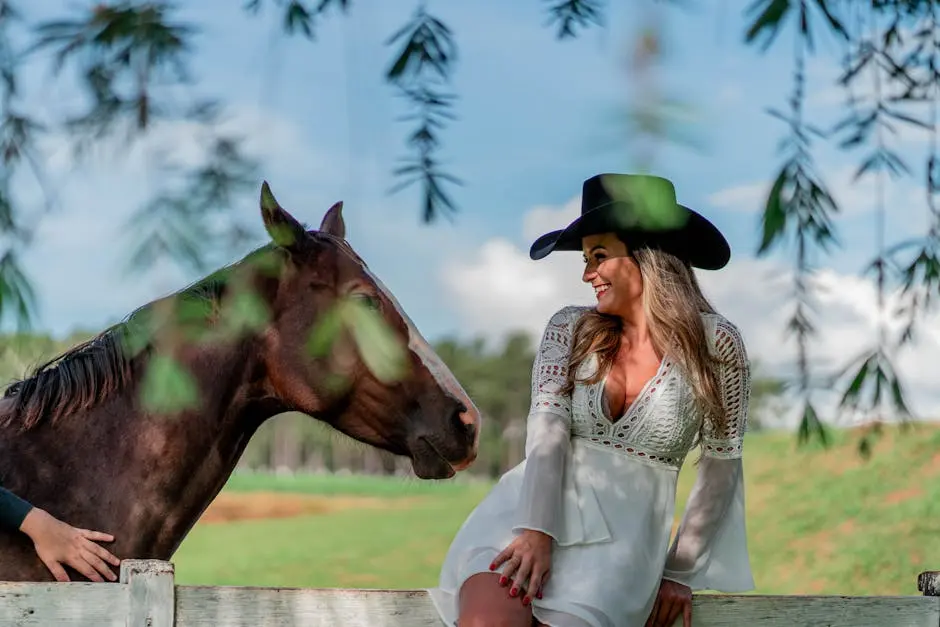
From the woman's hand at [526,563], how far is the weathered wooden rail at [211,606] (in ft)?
0.83

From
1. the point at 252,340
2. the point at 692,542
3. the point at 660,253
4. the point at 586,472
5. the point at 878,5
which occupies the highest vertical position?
the point at 878,5

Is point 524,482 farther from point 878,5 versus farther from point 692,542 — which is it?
point 878,5

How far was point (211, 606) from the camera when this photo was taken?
2529 millimetres

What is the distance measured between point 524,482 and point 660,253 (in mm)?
696

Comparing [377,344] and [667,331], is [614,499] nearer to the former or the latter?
[667,331]

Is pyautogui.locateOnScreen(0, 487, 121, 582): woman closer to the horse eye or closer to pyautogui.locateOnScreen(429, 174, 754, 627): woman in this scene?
pyautogui.locateOnScreen(429, 174, 754, 627): woman

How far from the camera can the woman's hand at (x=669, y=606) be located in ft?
9.09

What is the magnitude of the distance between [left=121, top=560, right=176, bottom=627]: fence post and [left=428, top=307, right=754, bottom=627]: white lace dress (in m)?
0.62

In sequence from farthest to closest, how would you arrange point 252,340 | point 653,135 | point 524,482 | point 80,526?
point 252,340, point 80,526, point 524,482, point 653,135

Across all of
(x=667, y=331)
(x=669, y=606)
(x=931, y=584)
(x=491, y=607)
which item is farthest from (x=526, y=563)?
(x=931, y=584)

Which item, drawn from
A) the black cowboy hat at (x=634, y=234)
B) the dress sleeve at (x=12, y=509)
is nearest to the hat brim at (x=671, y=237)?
the black cowboy hat at (x=634, y=234)

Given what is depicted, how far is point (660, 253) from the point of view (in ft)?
9.50

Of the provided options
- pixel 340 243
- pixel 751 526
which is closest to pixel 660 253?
pixel 340 243

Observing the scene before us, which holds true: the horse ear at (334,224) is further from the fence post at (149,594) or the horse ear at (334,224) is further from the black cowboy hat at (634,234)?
the fence post at (149,594)
